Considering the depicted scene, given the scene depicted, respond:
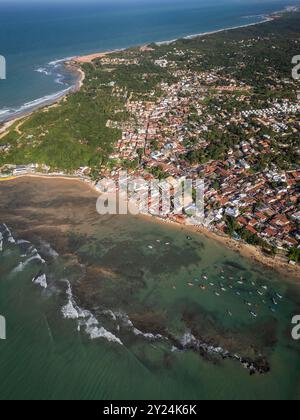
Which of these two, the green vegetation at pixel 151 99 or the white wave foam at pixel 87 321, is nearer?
the white wave foam at pixel 87 321

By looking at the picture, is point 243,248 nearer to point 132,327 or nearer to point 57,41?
point 132,327

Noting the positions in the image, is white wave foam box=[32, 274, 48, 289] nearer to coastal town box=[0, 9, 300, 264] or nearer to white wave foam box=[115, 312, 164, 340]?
white wave foam box=[115, 312, 164, 340]

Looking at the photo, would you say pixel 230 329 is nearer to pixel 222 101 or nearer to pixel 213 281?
pixel 213 281

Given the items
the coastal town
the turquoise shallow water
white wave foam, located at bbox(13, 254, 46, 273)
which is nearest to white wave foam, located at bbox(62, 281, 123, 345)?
the turquoise shallow water
